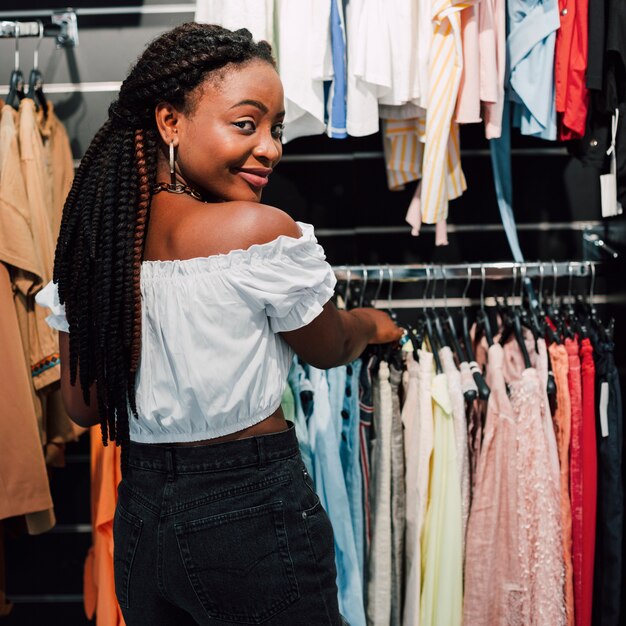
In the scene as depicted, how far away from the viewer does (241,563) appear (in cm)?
121

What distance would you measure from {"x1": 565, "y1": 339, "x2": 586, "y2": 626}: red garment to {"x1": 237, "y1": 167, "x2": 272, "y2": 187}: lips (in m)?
1.07

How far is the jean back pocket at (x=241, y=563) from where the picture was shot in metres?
1.21

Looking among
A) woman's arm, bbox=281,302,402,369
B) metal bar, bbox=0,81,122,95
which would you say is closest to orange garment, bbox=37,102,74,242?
metal bar, bbox=0,81,122,95

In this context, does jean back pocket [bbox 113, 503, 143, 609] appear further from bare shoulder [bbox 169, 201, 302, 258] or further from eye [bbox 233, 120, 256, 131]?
eye [bbox 233, 120, 256, 131]

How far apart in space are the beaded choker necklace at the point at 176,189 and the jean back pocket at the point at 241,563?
53 cm

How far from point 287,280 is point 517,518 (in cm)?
110

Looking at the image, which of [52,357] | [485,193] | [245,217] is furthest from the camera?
[485,193]

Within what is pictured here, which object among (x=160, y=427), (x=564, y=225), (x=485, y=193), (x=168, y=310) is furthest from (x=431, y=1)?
(x=160, y=427)

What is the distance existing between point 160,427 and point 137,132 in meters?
0.50

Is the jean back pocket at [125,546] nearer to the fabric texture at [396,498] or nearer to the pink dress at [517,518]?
the fabric texture at [396,498]

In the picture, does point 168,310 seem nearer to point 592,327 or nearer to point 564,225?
point 592,327

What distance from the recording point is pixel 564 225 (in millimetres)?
2453

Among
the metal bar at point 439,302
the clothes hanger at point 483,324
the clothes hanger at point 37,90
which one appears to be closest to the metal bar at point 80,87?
the clothes hanger at point 37,90

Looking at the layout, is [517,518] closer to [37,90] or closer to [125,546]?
[125,546]
